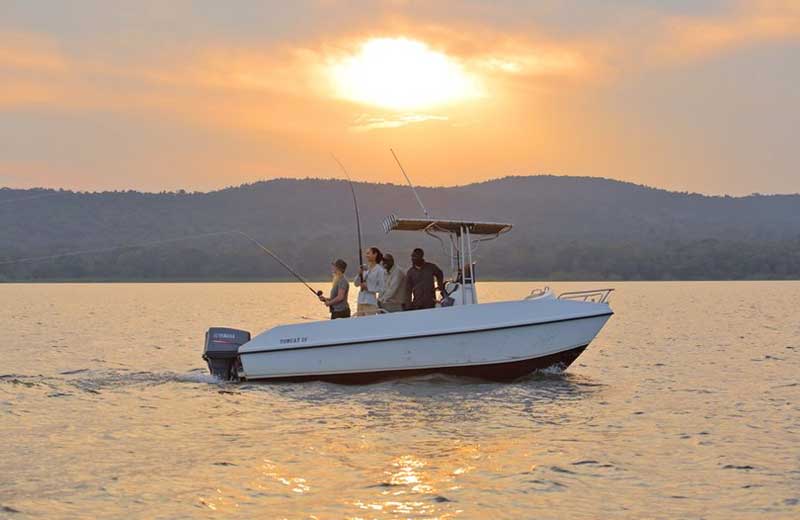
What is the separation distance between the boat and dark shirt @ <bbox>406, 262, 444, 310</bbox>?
0.24 meters

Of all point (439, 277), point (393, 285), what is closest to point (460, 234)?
point (439, 277)

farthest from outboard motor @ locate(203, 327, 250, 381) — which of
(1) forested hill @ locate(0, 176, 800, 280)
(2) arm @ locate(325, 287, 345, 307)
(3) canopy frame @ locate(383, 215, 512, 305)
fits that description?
(1) forested hill @ locate(0, 176, 800, 280)

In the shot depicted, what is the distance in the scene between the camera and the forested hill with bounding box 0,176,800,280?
107 m

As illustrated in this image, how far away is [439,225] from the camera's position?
48.3 ft

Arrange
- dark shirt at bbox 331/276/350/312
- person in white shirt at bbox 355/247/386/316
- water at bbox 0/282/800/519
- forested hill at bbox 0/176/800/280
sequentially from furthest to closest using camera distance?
1. forested hill at bbox 0/176/800/280
2. dark shirt at bbox 331/276/350/312
3. person in white shirt at bbox 355/247/386/316
4. water at bbox 0/282/800/519

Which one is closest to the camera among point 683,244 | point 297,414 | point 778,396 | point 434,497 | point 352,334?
point 434,497

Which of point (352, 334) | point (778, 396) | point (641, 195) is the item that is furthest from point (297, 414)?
point (641, 195)

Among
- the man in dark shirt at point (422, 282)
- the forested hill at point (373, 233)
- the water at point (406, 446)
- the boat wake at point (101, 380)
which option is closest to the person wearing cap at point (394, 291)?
the man in dark shirt at point (422, 282)

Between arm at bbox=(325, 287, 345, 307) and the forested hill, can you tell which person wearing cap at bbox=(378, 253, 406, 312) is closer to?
arm at bbox=(325, 287, 345, 307)

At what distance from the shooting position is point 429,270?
563 inches

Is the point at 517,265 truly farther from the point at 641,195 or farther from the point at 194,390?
the point at 194,390

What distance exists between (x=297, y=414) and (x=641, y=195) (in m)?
141

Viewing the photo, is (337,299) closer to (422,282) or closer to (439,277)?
(422,282)

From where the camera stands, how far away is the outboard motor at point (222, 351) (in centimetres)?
1502
